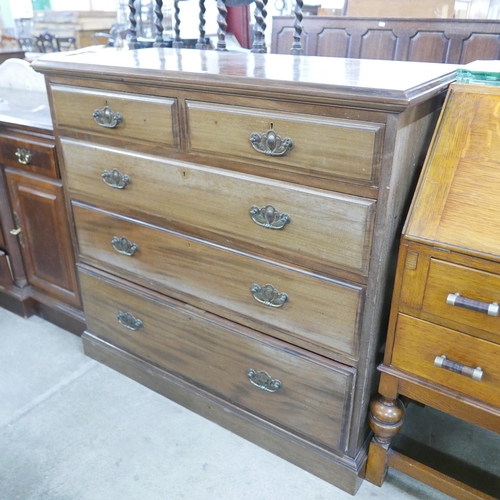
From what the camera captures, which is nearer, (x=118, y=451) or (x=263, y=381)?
(x=263, y=381)

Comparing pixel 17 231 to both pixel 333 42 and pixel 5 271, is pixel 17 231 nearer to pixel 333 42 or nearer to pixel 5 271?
pixel 5 271

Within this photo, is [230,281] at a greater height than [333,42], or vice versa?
[333,42]

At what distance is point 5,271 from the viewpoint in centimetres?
204

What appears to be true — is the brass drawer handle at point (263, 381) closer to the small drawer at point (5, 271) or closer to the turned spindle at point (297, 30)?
the turned spindle at point (297, 30)

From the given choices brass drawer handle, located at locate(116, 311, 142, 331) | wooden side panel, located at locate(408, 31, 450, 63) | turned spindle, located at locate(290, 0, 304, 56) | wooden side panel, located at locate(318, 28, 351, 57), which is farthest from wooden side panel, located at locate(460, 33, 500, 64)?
brass drawer handle, located at locate(116, 311, 142, 331)

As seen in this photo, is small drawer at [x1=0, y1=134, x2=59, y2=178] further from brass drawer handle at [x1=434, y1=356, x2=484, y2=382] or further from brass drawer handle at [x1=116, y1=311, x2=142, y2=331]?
brass drawer handle at [x1=434, y1=356, x2=484, y2=382]

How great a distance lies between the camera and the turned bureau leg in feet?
4.04

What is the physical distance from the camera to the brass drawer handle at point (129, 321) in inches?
63.2

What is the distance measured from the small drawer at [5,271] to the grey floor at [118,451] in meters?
0.38

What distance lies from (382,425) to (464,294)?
452 millimetres

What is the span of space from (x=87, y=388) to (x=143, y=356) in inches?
9.5

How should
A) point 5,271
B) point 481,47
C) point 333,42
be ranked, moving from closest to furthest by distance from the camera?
1. point 5,271
2. point 481,47
3. point 333,42

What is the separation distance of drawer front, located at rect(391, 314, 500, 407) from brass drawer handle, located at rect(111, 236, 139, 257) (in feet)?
2.65

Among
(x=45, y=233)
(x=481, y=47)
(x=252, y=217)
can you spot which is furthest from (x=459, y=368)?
(x=481, y=47)
